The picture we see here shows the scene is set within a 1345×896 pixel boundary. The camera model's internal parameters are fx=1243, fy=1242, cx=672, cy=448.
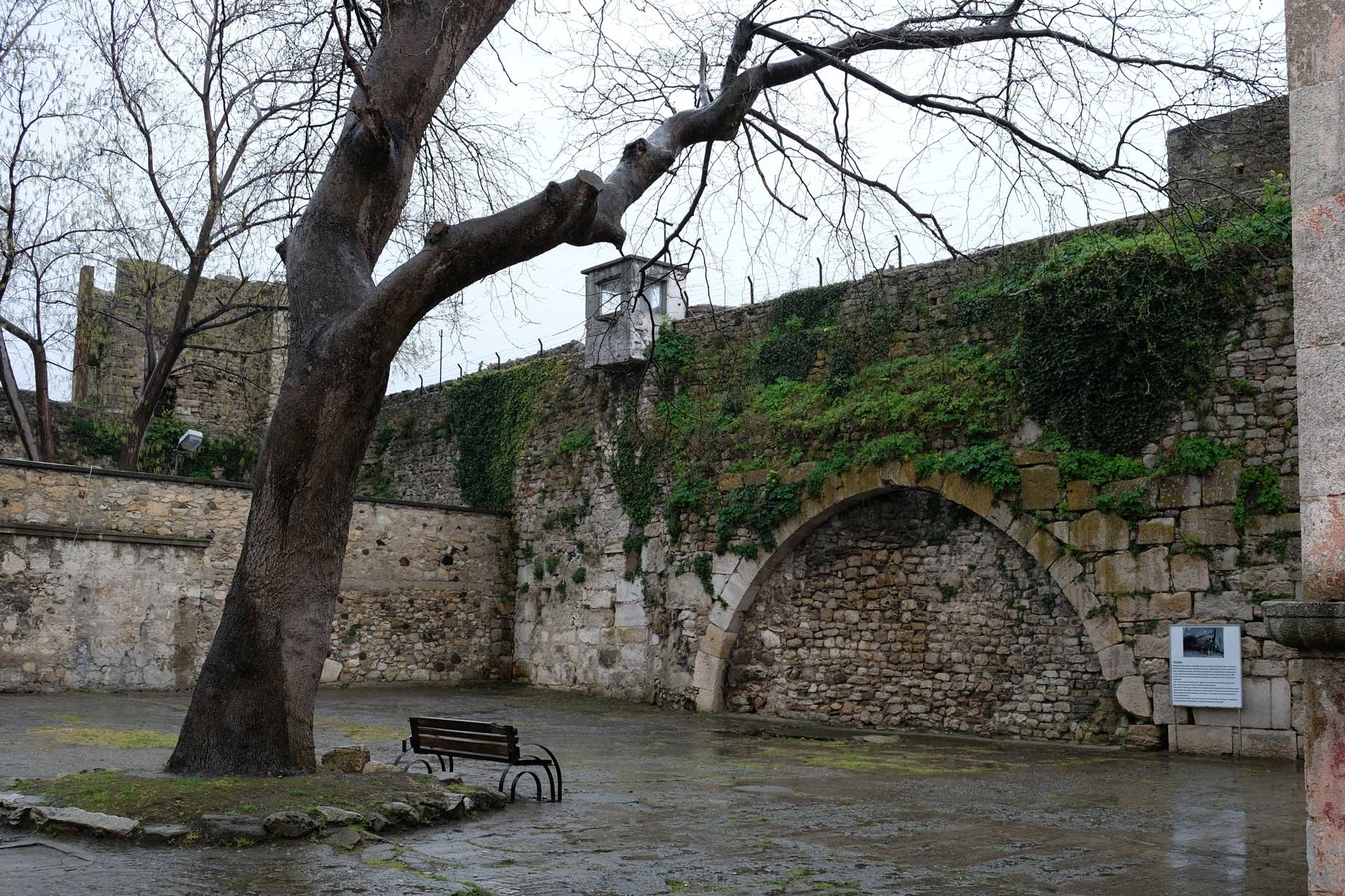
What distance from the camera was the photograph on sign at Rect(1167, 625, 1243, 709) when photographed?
10.2 meters

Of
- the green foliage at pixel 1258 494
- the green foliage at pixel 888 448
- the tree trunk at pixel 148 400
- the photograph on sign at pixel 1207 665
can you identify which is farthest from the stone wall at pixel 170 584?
the green foliage at pixel 1258 494

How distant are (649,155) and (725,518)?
7.35 meters

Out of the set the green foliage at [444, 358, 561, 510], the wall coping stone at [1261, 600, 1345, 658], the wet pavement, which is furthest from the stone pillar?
the green foliage at [444, 358, 561, 510]

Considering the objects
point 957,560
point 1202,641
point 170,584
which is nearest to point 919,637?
point 957,560

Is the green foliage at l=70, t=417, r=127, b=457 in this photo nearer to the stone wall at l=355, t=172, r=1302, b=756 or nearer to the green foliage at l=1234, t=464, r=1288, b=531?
the stone wall at l=355, t=172, r=1302, b=756

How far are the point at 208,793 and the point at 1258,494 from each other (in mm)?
8336

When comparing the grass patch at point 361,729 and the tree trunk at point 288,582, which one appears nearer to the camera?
the tree trunk at point 288,582

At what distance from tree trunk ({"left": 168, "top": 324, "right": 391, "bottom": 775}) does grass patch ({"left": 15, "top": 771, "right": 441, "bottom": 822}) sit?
0.24 m

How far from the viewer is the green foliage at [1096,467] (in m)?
11.0

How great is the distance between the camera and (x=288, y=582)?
6672 mm

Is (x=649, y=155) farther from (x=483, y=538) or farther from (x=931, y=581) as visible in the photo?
(x=483, y=538)

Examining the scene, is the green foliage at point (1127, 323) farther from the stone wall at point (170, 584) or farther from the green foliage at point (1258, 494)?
the stone wall at point (170, 584)

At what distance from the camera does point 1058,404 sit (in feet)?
37.8

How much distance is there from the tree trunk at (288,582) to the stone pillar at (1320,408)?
4572 millimetres
